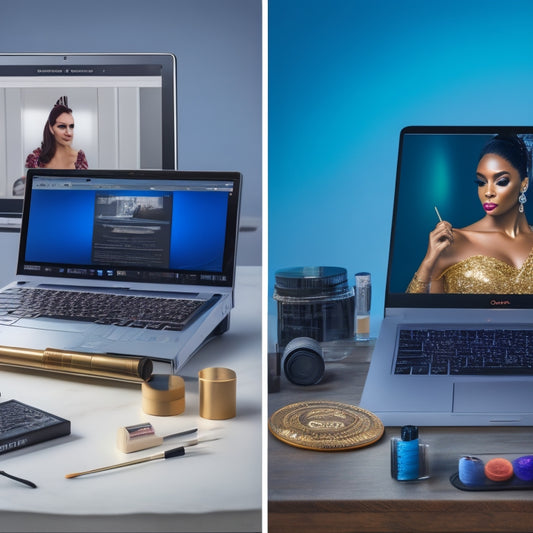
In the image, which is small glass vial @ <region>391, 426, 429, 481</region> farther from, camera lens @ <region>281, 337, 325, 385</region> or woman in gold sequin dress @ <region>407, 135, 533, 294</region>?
woman in gold sequin dress @ <region>407, 135, 533, 294</region>

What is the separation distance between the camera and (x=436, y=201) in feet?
3.92

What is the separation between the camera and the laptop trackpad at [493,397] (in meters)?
0.82

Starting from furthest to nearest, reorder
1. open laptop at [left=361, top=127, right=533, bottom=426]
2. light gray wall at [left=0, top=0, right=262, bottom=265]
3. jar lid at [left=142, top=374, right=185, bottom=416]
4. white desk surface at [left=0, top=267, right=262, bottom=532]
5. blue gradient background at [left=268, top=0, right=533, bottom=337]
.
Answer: light gray wall at [left=0, top=0, right=262, bottom=265], blue gradient background at [left=268, top=0, right=533, bottom=337], open laptop at [left=361, top=127, right=533, bottom=426], jar lid at [left=142, top=374, right=185, bottom=416], white desk surface at [left=0, top=267, right=262, bottom=532]

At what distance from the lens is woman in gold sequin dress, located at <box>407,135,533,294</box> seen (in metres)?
1.19

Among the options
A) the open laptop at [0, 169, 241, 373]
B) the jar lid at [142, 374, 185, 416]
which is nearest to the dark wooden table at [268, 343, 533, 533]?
the jar lid at [142, 374, 185, 416]

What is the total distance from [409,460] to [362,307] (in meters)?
0.60

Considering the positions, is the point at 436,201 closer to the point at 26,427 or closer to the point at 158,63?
the point at 158,63

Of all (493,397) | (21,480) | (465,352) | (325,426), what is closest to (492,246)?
(465,352)

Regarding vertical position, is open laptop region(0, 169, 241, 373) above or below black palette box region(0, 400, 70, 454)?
above

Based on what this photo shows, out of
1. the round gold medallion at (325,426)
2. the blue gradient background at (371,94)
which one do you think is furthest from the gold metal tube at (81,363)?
the blue gradient background at (371,94)

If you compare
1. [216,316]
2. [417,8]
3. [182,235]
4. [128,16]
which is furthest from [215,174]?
[128,16]

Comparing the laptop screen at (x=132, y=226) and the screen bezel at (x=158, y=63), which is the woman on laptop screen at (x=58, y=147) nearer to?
the screen bezel at (x=158, y=63)

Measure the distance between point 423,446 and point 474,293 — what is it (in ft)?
1.86

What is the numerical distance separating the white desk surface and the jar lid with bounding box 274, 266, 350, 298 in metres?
0.28
